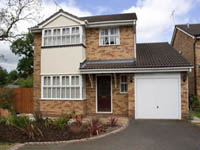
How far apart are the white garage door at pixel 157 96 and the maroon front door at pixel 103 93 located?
1833 millimetres

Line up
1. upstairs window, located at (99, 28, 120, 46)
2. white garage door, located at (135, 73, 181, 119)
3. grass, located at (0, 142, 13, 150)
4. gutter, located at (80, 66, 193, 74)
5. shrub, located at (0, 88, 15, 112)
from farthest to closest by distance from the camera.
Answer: shrub, located at (0, 88, 15, 112)
upstairs window, located at (99, 28, 120, 46)
white garage door, located at (135, 73, 181, 119)
gutter, located at (80, 66, 193, 74)
grass, located at (0, 142, 13, 150)

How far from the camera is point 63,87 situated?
956 cm

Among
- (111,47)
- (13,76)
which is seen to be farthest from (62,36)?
(13,76)

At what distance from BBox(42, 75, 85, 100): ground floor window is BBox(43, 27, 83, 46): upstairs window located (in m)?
2.20

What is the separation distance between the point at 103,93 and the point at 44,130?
4.49 metres

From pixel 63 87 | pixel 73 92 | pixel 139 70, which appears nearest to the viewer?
pixel 139 70

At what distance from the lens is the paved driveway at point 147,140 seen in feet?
15.5

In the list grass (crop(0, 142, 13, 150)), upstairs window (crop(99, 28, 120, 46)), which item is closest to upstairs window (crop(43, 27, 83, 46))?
upstairs window (crop(99, 28, 120, 46))

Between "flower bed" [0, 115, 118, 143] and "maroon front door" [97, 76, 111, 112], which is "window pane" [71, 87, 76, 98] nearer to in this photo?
"maroon front door" [97, 76, 111, 112]

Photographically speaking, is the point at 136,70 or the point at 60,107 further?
the point at 60,107

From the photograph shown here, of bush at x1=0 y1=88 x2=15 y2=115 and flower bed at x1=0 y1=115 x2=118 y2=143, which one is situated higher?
bush at x1=0 y1=88 x2=15 y2=115

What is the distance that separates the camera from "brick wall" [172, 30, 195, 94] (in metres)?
12.6

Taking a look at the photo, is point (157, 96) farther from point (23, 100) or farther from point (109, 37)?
point (23, 100)

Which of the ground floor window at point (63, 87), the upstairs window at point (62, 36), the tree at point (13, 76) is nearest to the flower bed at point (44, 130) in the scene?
the ground floor window at point (63, 87)
